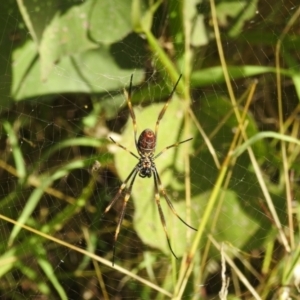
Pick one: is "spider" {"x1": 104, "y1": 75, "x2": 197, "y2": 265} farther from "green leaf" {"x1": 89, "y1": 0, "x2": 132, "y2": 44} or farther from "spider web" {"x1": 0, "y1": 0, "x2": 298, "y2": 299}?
"green leaf" {"x1": 89, "y1": 0, "x2": 132, "y2": 44}

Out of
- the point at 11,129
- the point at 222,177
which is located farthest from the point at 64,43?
the point at 222,177

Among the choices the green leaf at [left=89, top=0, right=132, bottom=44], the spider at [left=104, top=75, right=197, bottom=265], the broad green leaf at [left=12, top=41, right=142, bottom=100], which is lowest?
the spider at [left=104, top=75, right=197, bottom=265]

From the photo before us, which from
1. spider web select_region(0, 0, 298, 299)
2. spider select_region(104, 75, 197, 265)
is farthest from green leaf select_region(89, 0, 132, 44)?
spider select_region(104, 75, 197, 265)

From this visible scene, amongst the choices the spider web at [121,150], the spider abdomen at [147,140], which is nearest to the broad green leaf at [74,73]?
the spider web at [121,150]

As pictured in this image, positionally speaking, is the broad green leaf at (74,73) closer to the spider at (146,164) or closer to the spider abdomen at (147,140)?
the spider at (146,164)

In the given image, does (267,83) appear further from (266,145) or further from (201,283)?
(201,283)

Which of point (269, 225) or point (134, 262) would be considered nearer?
point (269, 225)
